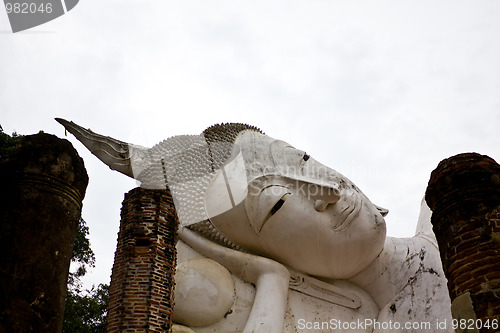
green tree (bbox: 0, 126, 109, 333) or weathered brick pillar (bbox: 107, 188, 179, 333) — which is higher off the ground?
green tree (bbox: 0, 126, 109, 333)

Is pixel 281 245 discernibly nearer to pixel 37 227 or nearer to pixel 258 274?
pixel 258 274

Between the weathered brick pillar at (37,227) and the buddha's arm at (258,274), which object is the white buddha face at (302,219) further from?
the weathered brick pillar at (37,227)

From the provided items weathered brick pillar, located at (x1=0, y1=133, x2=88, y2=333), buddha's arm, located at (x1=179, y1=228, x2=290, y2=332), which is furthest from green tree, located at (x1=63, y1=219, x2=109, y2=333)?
weathered brick pillar, located at (x1=0, y1=133, x2=88, y2=333)

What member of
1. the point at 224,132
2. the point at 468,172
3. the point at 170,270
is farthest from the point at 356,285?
the point at 468,172

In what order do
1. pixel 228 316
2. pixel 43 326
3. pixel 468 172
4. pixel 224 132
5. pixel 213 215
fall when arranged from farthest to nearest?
pixel 224 132, pixel 213 215, pixel 228 316, pixel 468 172, pixel 43 326

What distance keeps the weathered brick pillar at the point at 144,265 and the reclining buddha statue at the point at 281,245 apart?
5.16ft

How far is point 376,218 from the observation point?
8.41m

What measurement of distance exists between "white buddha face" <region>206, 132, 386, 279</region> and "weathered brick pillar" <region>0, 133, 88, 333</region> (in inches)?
162

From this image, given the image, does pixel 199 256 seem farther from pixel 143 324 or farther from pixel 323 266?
pixel 143 324

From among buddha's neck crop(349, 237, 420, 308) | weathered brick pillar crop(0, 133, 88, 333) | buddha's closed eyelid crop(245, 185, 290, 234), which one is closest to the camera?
weathered brick pillar crop(0, 133, 88, 333)

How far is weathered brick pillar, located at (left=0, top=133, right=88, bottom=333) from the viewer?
350cm

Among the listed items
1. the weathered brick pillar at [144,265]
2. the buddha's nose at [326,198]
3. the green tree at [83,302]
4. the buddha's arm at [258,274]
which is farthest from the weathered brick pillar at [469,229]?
the green tree at [83,302]

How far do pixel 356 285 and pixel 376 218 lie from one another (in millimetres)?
1076

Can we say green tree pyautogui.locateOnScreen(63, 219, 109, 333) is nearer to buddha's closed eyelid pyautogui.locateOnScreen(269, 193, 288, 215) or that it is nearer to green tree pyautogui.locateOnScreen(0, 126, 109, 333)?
green tree pyautogui.locateOnScreen(0, 126, 109, 333)
